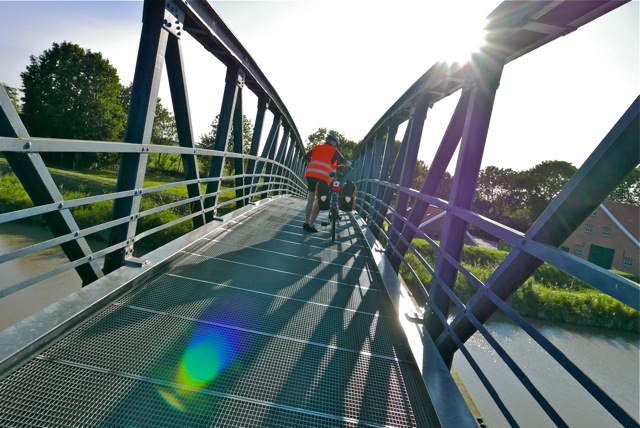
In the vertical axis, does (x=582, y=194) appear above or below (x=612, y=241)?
above

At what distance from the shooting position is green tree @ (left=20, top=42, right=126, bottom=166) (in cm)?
3594

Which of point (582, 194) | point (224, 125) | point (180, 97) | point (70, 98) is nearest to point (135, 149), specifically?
point (180, 97)

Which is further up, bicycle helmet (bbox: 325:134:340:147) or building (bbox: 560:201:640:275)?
bicycle helmet (bbox: 325:134:340:147)

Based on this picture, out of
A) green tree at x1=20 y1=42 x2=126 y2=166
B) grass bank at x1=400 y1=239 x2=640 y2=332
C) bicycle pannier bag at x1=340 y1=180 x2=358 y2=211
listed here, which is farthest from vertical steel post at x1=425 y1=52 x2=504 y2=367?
green tree at x1=20 y1=42 x2=126 y2=166

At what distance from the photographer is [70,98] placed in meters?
36.5

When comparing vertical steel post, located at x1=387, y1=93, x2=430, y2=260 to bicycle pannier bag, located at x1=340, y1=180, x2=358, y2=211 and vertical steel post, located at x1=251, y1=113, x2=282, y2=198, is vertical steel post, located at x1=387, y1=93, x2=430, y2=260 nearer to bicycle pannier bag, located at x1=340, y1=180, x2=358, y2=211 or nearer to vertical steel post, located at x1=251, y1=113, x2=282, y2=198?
bicycle pannier bag, located at x1=340, y1=180, x2=358, y2=211

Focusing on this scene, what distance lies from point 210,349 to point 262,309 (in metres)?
0.77

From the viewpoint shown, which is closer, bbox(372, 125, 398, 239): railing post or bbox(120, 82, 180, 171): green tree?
bbox(372, 125, 398, 239): railing post

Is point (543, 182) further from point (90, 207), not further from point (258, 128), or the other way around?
point (258, 128)

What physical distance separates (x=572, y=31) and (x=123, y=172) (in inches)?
145

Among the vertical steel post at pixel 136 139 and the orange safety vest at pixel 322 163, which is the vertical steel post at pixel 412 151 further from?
the vertical steel post at pixel 136 139

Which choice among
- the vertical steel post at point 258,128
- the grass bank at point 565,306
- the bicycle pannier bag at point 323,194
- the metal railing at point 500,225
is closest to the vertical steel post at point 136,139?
the metal railing at point 500,225

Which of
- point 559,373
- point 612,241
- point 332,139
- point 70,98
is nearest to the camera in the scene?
point 332,139

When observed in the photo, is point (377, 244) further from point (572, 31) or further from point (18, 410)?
point (18, 410)
